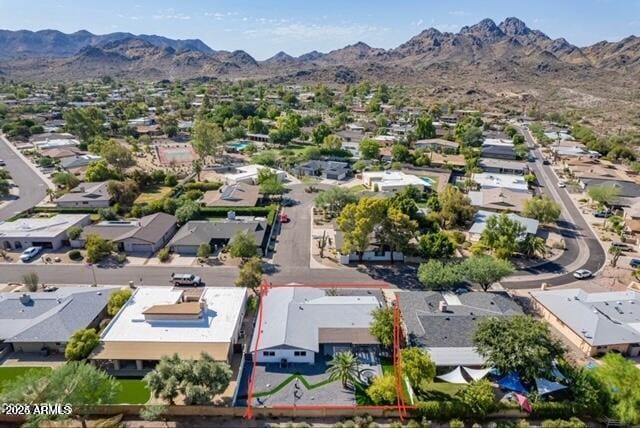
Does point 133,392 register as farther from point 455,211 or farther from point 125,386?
point 455,211

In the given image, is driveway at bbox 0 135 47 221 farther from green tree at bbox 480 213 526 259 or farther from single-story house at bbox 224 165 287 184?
green tree at bbox 480 213 526 259

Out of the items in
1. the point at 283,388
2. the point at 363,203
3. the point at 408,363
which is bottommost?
the point at 283,388

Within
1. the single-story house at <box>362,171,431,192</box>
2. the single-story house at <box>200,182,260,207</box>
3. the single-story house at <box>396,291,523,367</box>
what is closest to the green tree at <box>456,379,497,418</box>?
the single-story house at <box>396,291,523,367</box>

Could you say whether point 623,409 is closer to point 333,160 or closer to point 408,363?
point 408,363

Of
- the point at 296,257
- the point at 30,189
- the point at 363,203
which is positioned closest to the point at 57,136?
the point at 30,189

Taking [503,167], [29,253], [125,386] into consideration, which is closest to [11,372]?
[125,386]

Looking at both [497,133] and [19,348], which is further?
[497,133]

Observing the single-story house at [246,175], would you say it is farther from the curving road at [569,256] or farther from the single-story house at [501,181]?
the curving road at [569,256]
